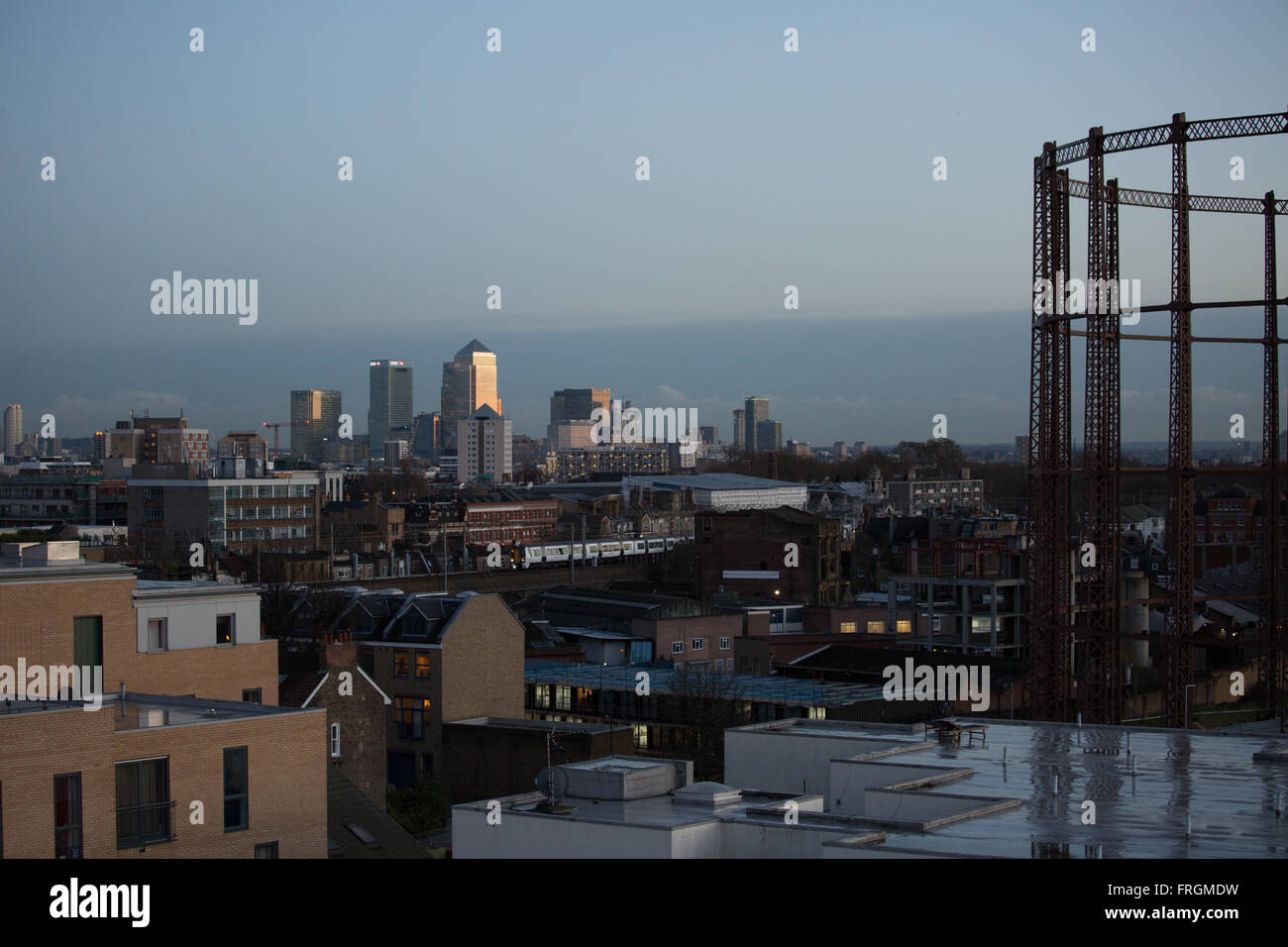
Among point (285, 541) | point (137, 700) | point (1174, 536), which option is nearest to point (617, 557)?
point (285, 541)

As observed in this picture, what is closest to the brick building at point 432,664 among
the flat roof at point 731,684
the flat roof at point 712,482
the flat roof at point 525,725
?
the flat roof at point 525,725

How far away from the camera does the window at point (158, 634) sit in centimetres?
1652

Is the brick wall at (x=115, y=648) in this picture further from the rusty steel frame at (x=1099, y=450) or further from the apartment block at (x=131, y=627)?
the rusty steel frame at (x=1099, y=450)

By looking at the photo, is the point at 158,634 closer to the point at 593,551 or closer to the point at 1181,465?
the point at 1181,465

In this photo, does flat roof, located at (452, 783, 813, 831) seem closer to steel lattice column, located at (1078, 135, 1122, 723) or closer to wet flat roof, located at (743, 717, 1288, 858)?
wet flat roof, located at (743, 717, 1288, 858)

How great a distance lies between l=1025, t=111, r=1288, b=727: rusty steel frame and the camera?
74.8ft

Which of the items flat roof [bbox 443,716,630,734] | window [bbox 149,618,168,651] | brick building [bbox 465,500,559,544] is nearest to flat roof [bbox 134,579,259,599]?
window [bbox 149,618,168,651]

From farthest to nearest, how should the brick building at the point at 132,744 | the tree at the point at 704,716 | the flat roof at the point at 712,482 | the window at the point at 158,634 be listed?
the flat roof at the point at 712,482 → the tree at the point at 704,716 → the window at the point at 158,634 → the brick building at the point at 132,744

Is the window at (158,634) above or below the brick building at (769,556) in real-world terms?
above

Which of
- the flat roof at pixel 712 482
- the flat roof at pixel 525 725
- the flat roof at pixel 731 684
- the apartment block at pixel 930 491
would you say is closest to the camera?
the flat roof at pixel 525 725

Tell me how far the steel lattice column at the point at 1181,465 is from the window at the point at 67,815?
701 inches

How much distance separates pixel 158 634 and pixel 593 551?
63280mm
